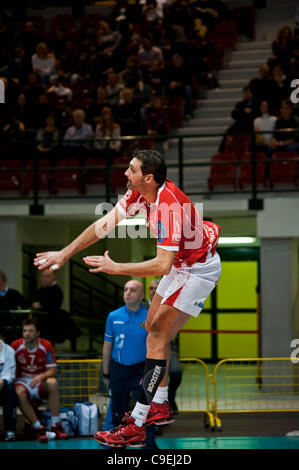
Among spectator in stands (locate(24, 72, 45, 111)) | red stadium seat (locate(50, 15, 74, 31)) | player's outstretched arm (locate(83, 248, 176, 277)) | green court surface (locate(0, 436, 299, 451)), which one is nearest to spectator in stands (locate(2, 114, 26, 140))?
spectator in stands (locate(24, 72, 45, 111))

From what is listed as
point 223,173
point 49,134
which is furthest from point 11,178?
point 223,173

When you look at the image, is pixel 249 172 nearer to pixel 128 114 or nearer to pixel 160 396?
pixel 128 114

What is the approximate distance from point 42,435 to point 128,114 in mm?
5593

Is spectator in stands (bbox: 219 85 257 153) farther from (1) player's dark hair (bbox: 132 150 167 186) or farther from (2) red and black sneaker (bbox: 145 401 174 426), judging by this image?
(2) red and black sneaker (bbox: 145 401 174 426)

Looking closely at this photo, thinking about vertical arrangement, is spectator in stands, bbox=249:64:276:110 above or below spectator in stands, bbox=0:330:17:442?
above

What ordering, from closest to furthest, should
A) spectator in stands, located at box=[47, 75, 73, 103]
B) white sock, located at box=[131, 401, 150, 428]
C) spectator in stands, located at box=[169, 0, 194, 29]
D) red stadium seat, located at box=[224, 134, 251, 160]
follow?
white sock, located at box=[131, 401, 150, 428], red stadium seat, located at box=[224, 134, 251, 160], spectator in stands, located at box=[47, 75, 73, 103], spectator in stands, located at box=[169, 0, 194, 29]

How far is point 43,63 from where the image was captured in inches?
583

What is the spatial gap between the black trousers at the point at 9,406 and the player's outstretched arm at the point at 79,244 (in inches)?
172

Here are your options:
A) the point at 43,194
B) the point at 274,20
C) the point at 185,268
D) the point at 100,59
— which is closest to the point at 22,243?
the point at 43,194

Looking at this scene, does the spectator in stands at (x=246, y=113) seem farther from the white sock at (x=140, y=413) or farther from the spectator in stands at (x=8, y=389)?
the white sock at (x=140, y=413)

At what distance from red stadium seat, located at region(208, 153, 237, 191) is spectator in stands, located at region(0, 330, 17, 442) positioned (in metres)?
4.18

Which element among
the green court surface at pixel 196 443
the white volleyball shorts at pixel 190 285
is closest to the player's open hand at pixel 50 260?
the white volleyball shorts at pixel 190 285

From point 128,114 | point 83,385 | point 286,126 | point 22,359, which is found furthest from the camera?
point 128,114

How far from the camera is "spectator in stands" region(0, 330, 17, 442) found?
339 inches
